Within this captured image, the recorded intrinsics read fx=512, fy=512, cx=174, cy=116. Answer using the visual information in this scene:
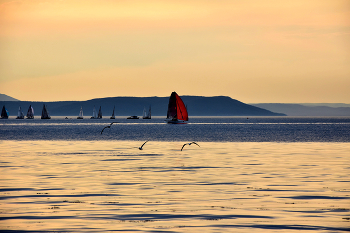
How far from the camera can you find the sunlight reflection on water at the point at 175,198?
18.0m

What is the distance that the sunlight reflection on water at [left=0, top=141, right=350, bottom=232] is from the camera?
18.0 m

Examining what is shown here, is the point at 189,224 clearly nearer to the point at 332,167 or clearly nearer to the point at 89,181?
the point at 89,181

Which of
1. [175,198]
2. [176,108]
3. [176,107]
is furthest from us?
[176,108]

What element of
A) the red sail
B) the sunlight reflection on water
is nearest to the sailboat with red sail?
the red sail

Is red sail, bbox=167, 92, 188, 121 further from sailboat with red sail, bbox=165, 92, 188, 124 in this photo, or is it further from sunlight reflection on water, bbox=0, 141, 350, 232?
sunlight reflection on water, bbox=0, 141, 350, 232

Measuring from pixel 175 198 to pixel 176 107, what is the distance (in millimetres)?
140770

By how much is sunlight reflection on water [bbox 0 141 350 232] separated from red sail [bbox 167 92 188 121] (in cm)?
12221

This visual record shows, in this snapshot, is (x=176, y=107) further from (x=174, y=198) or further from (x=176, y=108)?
(x=174, y=198)

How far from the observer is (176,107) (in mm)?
164500

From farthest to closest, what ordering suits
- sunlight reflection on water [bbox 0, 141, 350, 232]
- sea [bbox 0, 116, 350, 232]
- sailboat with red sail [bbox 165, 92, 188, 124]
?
sailboat with red sail [bbox 165, 92, 188, 124] → sunlight reflection on water [bbox 0, 141, 350, 232] → sea [bbox 0, 116, 350, 232]

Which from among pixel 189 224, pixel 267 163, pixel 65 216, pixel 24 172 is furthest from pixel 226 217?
pixel 267 163

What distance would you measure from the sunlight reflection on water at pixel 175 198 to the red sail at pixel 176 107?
122m

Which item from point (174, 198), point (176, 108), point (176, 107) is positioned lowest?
point (174, 198)

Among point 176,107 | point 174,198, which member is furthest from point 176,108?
point 174,198
